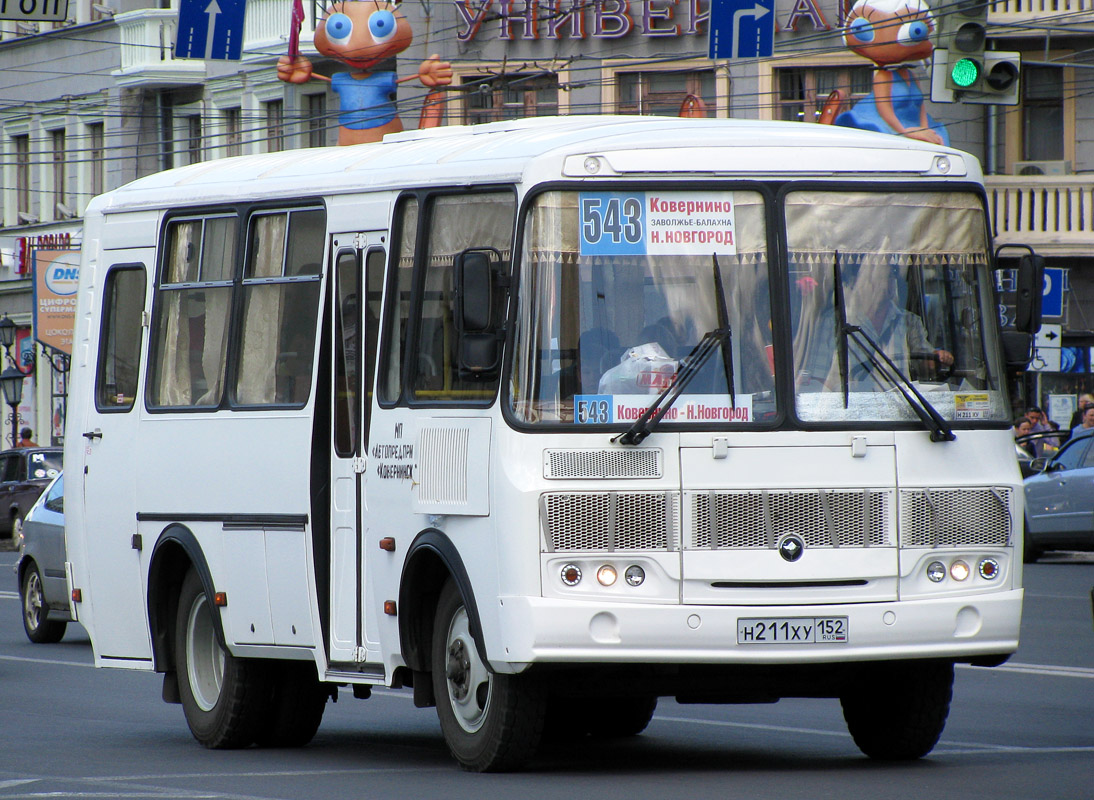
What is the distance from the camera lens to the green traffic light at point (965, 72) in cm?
1891

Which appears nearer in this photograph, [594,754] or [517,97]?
[594,754]

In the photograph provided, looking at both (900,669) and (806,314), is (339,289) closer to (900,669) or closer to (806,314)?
(806,314)

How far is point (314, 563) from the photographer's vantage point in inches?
443

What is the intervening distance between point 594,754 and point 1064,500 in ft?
55.4

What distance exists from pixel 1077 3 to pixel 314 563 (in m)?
28.3

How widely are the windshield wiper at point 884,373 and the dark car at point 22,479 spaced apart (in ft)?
91.3

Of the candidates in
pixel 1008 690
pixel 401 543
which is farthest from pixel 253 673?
pixel 1008 690

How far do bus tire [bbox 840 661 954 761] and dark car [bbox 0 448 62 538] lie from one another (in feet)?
88.8

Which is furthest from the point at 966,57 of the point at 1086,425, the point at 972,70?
the point at 1086,425

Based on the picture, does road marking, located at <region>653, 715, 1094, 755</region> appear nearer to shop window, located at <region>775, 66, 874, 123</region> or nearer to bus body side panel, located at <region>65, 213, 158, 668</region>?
bus body side panel, located at <region>65, 213, 158, 668</region>

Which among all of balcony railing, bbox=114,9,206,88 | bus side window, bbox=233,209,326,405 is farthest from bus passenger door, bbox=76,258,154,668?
balcony railing, bbox=114,9,206,88

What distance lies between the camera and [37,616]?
2045 centimetres

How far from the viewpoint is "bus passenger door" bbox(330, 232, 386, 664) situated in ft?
36.0

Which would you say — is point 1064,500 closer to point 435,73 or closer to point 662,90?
point 662,90
